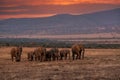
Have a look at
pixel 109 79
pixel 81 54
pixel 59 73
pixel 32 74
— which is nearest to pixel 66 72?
pixel 59 73

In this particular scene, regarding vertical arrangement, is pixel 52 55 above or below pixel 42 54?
below

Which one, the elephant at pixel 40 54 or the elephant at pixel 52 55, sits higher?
the elephant at pixel 40 54

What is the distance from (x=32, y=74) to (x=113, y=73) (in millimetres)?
5942

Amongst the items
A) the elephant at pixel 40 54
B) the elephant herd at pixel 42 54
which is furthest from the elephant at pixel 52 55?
the elephant at pixel 40 54

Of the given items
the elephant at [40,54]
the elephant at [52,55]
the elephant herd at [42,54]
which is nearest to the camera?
the elephant at [40,54]

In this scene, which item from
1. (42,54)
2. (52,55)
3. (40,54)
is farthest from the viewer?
(52,55)

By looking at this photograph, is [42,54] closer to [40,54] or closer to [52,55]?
[40,54]

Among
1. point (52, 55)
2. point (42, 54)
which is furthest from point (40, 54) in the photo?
point (52, 55)

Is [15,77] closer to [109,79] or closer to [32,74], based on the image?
[32,74]

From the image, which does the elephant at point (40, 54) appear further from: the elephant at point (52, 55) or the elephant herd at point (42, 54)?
the elephant at point (52, 55)

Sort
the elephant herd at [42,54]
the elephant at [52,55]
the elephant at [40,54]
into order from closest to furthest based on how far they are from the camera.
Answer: the elephant at [40,54]
the elephant herd at [42,54]
the elephant at [52,55]

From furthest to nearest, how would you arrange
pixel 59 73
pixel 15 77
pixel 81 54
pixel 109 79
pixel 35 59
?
pixel 81 54 → pixel 35 59 → pixel 59 73 → pixel 15 77 → pixel 109 79

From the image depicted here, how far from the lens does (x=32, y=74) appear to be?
3053cm

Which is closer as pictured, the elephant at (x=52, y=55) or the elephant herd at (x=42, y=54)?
the elephant herd at (x=42, y=54)
